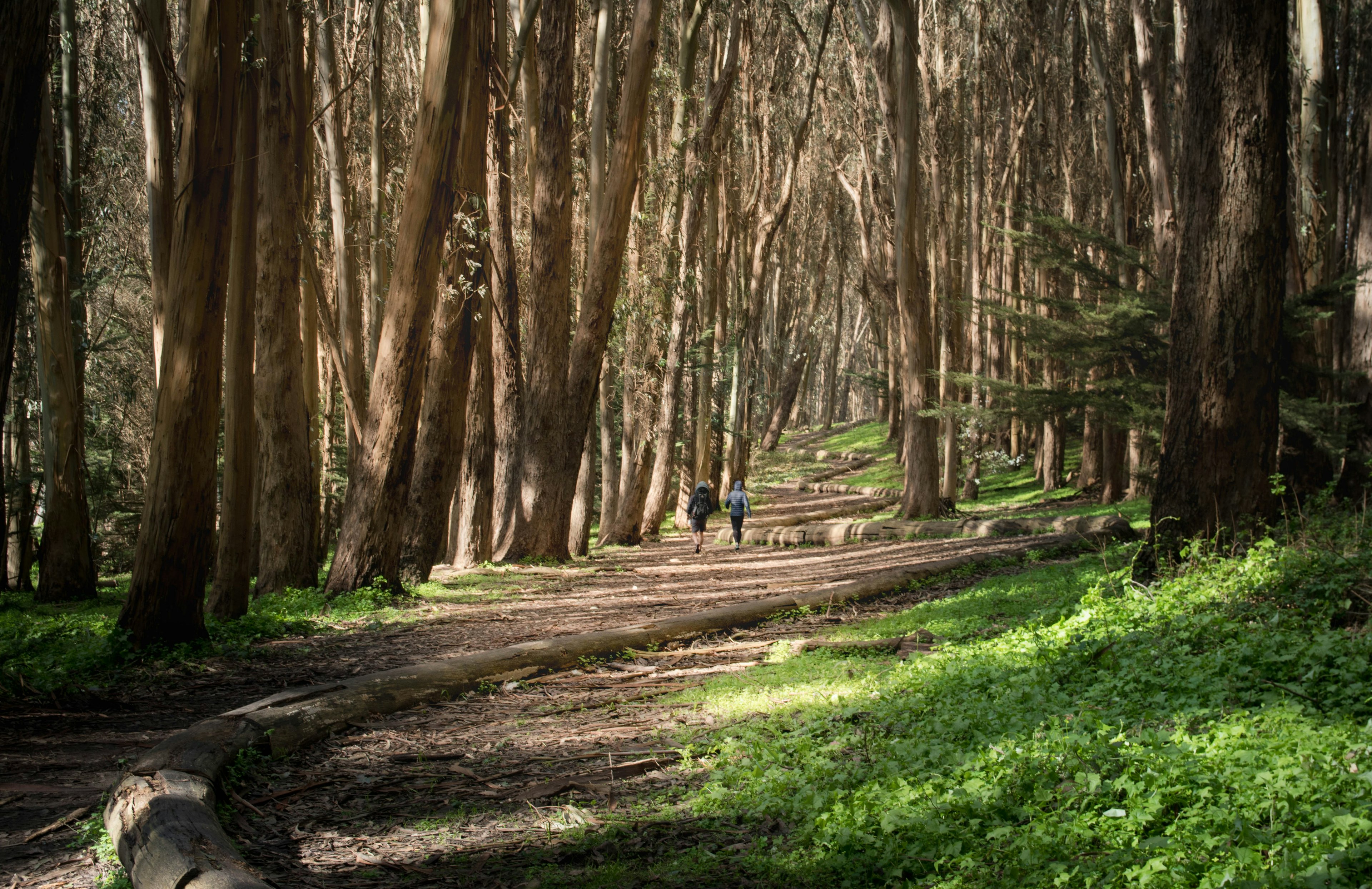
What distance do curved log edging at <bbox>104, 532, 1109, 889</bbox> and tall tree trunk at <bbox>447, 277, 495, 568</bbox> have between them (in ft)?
19.5

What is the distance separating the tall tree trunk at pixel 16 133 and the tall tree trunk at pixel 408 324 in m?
4.98

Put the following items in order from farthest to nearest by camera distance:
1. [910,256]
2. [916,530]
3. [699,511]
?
[910,256]
[916,530]
[699,511]

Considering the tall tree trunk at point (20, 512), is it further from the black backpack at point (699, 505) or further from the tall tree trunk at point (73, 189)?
the black backpack at point (699, 505)

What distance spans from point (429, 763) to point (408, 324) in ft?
20.6

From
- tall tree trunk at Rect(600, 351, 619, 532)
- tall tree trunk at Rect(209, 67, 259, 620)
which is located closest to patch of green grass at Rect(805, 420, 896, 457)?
tall tree trunk at Rect(600, 351, 619, 532)

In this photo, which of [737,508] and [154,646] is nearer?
[154,646]

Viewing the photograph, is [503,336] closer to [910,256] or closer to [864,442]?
[910,256]

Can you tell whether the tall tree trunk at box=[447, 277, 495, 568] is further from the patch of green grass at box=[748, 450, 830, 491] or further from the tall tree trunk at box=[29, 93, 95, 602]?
the patch of green grass at box=[748, 450, 830, 491]

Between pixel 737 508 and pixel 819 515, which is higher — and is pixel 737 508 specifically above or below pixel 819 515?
above

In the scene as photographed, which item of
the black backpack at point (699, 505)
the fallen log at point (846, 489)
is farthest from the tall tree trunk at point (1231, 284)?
the fallen log at point (846, 489)

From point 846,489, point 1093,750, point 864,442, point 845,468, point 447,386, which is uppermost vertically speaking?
point 447,386

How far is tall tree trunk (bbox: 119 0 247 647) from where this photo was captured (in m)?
7.44

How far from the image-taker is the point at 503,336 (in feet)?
48.9

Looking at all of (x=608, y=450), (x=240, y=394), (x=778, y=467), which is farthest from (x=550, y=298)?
(x=778, y=467)
